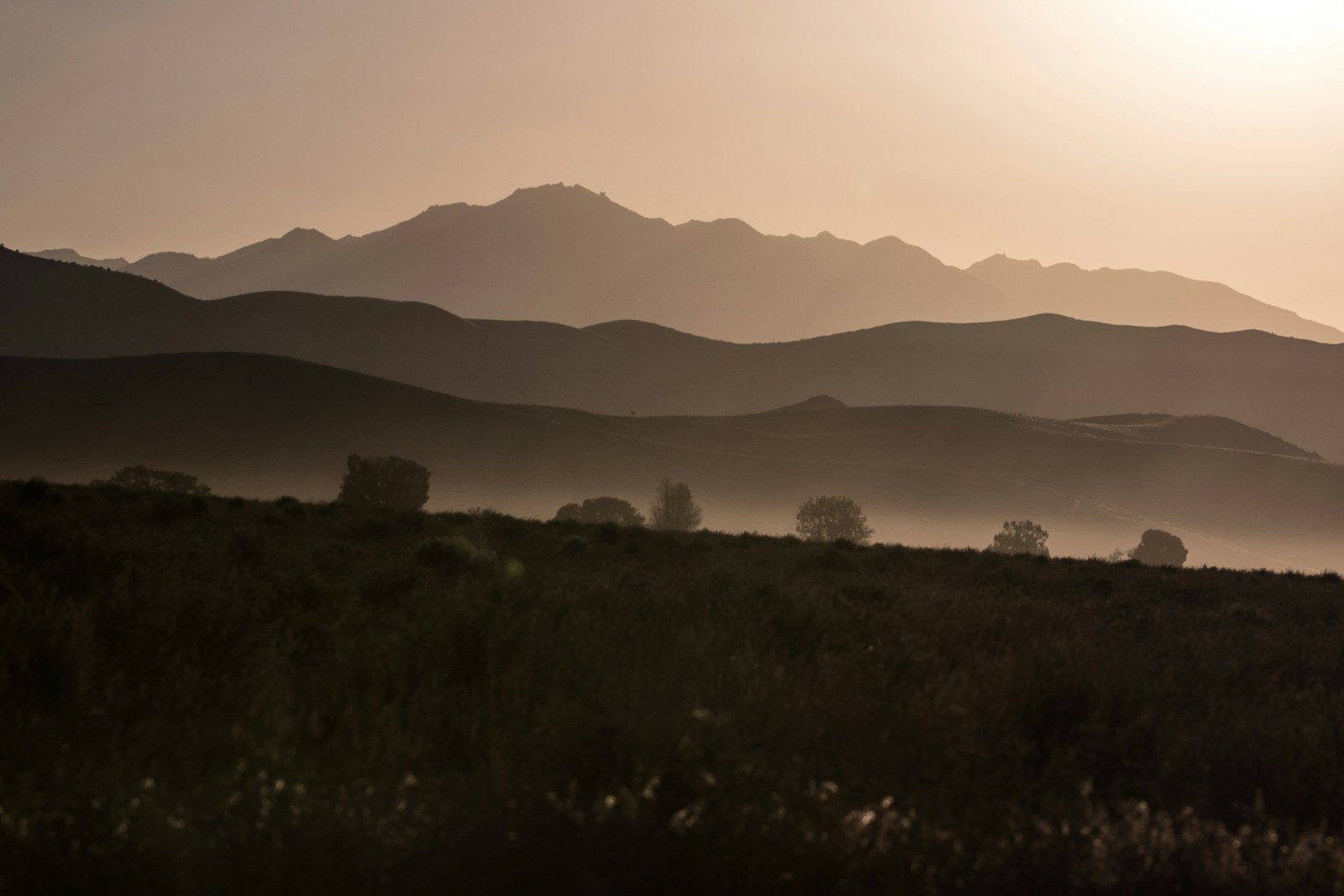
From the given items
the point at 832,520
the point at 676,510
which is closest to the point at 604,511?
the point at 676,510

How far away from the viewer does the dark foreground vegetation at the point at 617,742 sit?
4406 millimetres

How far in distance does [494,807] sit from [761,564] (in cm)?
1454

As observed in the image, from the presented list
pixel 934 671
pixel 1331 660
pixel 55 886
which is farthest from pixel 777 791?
pixel 1331 660

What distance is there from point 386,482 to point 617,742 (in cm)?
8951

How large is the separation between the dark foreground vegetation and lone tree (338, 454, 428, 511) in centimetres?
7978

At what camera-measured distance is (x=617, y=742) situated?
18.0 ft

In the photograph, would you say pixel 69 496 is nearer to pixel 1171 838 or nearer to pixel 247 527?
pixel 247 527

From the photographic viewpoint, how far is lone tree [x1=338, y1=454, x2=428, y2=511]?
90000mm

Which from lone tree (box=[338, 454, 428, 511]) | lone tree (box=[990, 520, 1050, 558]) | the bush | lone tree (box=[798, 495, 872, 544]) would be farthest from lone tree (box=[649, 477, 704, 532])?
the bush

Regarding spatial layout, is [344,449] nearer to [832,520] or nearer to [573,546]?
[832,520]

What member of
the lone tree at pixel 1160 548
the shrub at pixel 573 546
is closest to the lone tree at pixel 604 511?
the lone tree at pixel 1160 548

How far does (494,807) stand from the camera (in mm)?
4793

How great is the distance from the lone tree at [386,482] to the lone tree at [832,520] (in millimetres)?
37760

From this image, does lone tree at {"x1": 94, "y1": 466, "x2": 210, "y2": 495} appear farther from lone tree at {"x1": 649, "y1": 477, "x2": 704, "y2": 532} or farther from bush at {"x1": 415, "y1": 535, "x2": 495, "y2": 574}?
bush at {"x1": 415, "y1": 535, "x2": 495, "y2": 574}
